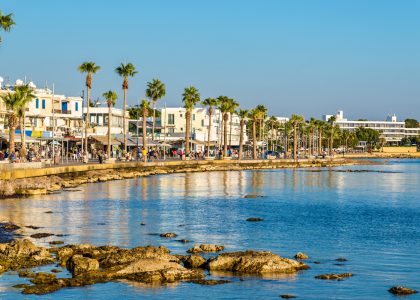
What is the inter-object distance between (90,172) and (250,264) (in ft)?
177

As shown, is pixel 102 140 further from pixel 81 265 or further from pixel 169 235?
pixel 81 265

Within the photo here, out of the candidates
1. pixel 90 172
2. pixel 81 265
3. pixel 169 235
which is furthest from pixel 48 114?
pixel 81 265

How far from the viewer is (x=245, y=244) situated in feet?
112

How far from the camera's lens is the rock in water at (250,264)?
26438mm

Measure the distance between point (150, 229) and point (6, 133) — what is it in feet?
169

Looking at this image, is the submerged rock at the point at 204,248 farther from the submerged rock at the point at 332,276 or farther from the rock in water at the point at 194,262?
the submerged rock at the point at 332,276

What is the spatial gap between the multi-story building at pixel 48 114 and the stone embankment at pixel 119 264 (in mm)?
63763

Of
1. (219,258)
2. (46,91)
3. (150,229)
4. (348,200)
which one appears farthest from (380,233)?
(46,91)

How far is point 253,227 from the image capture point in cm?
4144

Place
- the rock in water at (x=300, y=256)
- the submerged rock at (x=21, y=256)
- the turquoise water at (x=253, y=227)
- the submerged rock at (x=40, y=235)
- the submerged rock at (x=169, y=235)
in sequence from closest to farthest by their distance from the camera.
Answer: the turquoise water at (x=253, y=227), the submerged rock at (x=21, y=256), the rock in water at (x=300, y=256), the submerged rock at (x=40, y=235), the submerged rock at (x=169, y=235)

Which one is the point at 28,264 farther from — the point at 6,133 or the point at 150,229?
the point at 6,133

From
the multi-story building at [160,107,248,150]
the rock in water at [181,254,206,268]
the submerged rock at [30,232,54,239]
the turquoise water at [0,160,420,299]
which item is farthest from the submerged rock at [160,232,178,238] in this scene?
the multi-story building at [160,107,248,150]

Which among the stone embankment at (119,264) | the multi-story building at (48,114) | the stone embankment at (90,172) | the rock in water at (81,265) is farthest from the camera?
the multi-story building at (48,114)

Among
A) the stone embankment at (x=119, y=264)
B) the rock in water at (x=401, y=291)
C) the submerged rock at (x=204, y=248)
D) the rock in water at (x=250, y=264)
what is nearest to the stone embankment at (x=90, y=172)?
the submerged rock at (x=204, y=248)
